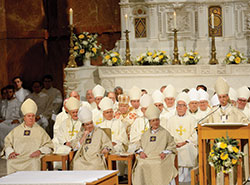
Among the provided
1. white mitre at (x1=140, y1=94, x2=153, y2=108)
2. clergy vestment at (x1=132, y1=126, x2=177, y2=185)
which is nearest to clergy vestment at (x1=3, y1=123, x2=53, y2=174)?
clergy vestment at (x1=132, y1=126, x2=177, y2=185)

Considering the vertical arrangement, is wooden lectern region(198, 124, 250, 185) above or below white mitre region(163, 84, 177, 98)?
below

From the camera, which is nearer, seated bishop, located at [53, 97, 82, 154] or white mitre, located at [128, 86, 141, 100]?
seated bishop, located at [53, 97, 82, 154]

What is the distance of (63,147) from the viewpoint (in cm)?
934

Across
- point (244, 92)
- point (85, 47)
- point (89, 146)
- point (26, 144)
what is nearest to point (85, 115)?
point (89, 146)

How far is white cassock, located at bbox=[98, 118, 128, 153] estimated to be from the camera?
30.5 feet

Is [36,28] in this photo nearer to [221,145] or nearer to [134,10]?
[134,10]

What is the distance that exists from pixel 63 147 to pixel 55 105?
11.5 ft

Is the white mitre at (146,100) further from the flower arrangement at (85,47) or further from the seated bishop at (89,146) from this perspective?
the flower arrangement at (85,47)

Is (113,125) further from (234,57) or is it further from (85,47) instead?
(234,57)

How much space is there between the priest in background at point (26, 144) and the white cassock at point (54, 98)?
12.2ft

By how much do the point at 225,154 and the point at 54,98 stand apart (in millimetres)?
6230

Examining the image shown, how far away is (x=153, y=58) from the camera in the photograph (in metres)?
12.3

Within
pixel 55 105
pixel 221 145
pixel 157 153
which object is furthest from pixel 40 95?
pixel 221 145

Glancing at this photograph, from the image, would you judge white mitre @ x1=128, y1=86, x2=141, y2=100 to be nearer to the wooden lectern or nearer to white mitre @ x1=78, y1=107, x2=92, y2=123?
white mitre @ x1=78, y1=107, x2=92, y2=123
